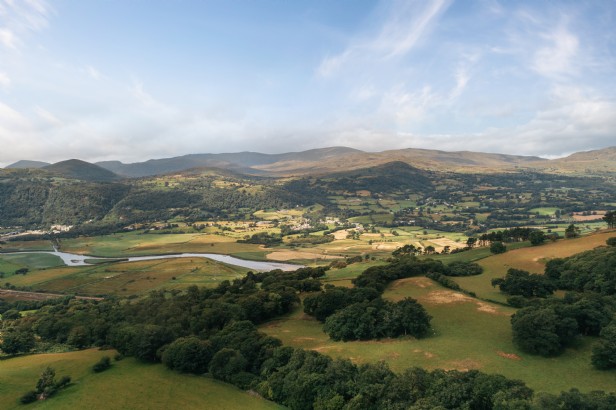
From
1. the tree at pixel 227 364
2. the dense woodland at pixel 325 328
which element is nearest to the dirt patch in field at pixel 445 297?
the dense woodland at pixel 325 328

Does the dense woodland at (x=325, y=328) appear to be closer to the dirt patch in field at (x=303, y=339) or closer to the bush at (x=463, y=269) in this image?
the bush at (x=463, y=269)

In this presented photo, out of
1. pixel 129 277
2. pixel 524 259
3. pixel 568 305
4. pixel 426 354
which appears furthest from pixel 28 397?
pixel 524 259

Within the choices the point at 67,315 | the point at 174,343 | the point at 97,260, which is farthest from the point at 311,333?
the point at 97,260

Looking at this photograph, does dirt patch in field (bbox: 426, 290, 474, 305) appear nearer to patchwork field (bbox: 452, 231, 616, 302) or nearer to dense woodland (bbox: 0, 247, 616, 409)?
patchwork field (bbox: 452, 231, 616, 302)

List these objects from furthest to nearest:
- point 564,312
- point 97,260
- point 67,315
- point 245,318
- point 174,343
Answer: point 97,260 < point 67,315 < point 245,318 < point 174,343 < point 564,312

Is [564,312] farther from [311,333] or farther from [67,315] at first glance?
[67,315]

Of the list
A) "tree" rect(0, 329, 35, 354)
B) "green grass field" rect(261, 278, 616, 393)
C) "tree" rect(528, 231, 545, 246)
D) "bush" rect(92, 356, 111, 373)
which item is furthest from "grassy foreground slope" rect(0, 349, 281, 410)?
"tree" rect(528, 231, 545, 246)
